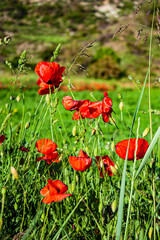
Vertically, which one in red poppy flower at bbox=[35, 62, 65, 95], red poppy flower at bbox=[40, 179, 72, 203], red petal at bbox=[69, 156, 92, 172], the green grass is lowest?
the green grass

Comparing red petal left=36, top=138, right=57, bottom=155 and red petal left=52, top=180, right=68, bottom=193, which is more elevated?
red petal left=36, top=138, right=57, bottom=155

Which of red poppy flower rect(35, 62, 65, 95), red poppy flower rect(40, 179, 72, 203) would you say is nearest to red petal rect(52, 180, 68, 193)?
red poppy flower rect(40, 179, 72, 203)

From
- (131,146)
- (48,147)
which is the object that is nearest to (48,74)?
(48,147)

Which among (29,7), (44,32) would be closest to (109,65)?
(44,32)

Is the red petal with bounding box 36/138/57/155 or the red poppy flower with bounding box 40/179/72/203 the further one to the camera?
the red petal with bounding box 36/138/57/155

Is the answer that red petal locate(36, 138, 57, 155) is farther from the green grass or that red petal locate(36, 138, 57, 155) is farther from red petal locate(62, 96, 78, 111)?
red petal locate(62, 96, 78, 111)

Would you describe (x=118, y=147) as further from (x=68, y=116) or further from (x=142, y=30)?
(x=68, y=116)

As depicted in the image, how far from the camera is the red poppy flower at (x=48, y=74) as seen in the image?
0.84 m

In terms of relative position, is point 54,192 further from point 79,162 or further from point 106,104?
point 106,104

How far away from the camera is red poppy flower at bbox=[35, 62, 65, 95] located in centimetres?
84

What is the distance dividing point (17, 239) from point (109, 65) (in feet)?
28.0

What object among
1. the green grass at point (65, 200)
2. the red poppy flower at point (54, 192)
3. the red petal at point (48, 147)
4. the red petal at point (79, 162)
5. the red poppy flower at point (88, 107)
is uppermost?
the red poppy flower at point (88, 107)

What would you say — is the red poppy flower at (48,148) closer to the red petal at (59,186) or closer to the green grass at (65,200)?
the green grass at (65,200)

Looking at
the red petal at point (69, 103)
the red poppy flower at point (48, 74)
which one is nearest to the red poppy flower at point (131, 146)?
the red petal at point (69, 103)
